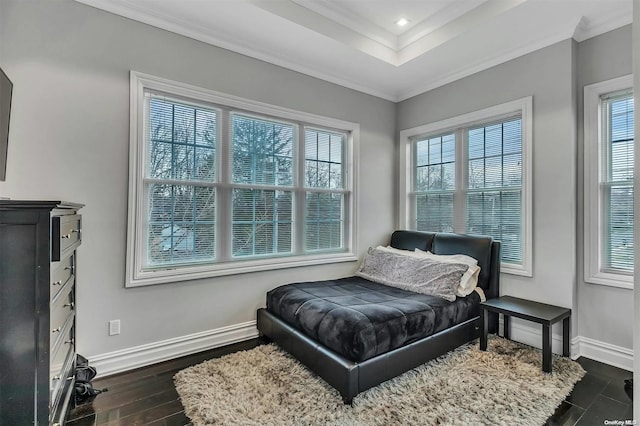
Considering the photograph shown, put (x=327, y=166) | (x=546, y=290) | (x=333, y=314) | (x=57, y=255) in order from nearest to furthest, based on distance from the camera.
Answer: (x=57, y=255), (x=333, y=314), (x=546, y=290), (x=327, y=166)

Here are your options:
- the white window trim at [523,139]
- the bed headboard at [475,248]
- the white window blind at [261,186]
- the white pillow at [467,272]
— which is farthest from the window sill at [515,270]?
the white window blind at [261,186]

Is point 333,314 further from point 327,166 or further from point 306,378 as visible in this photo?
point 327,166

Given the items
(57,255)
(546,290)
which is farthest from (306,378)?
(546,290)

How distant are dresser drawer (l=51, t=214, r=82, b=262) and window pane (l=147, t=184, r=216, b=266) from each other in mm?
760

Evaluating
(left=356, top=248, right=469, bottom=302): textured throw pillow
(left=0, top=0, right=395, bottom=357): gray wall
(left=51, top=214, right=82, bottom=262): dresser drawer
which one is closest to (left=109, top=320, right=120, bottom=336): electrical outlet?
(left=0, top=0, right=395, bottom=357): gray wall

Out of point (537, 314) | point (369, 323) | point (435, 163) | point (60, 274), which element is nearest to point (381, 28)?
point (435, 163)

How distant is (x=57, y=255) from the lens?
4.36 feet

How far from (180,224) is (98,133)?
91 centimetres

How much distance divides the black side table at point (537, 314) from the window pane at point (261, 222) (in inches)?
77.9

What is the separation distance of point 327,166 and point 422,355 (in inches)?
87.1

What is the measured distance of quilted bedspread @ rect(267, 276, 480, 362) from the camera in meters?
2.04

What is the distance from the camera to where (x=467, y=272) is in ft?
9.29

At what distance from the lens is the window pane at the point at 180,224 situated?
8.54 ft

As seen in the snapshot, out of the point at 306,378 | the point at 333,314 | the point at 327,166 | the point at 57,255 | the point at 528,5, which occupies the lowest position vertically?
the point at 306,378
